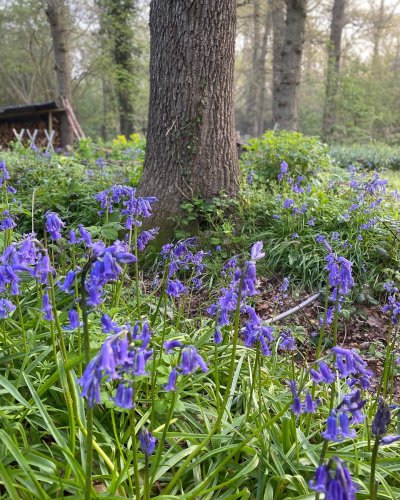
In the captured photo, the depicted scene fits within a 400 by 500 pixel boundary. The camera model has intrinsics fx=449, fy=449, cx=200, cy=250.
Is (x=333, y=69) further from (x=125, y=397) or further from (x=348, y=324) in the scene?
(x=125, y=397)

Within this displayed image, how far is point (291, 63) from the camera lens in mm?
12188

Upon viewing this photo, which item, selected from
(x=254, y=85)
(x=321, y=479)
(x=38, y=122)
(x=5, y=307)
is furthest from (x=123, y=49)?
(x=321, y=479)

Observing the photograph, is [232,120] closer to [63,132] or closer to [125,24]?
[63,132]

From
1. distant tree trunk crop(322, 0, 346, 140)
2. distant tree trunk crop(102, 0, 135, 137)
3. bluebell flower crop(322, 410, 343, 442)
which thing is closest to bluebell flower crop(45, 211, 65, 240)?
bluebell flower crop(322, 410, 343, 442)

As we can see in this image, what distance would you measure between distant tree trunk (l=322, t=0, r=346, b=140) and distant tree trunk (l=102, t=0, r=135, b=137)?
8.03 m

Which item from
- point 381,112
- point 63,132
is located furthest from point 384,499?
point 381,112

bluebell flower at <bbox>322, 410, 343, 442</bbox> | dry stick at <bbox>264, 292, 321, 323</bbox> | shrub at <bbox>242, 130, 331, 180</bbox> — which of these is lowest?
dry stick at <bbox>264, 292, 321, 323</bbox>

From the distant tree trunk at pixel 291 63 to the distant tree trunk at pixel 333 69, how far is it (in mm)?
5597

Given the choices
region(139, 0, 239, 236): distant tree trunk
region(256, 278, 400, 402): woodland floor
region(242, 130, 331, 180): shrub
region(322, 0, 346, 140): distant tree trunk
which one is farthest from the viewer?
region(322, 0, 346, 140): distant tree trunk

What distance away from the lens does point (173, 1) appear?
13.7 feet

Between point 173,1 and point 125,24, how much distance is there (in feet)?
51.9

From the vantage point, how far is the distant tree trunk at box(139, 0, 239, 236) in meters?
4.22

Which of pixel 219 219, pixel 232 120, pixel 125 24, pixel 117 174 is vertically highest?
pixel 125 24

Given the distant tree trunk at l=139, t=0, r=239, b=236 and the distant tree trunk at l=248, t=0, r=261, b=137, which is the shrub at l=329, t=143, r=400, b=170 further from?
the distant tree trunk at l=248, t=0, r=261, b=137
